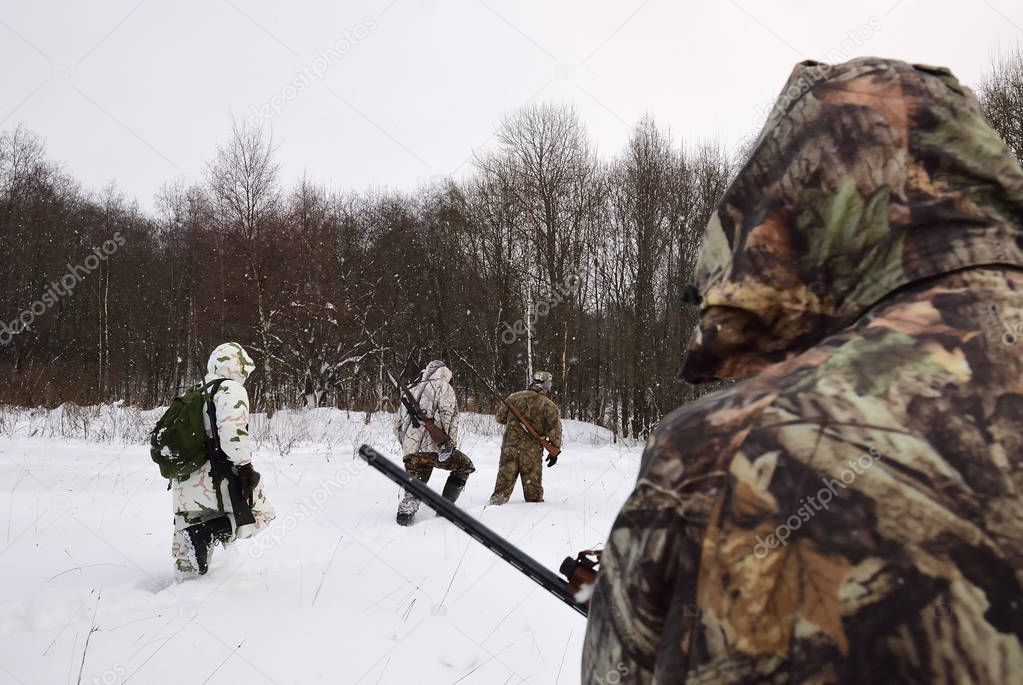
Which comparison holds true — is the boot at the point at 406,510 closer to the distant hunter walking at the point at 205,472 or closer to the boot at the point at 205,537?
the distant hunter walking at the point at 205,472

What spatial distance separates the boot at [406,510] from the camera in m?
7.26

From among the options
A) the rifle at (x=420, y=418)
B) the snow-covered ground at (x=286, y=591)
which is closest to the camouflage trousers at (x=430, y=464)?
the rifle at (x=420, y=418)

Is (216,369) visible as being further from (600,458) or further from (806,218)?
(600,458)

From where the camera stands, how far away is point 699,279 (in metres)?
1.04

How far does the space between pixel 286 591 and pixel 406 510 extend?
2775mm

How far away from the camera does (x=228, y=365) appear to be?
17.8 feet

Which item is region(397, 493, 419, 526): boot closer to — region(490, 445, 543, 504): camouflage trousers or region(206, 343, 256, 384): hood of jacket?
region(490, 445, 543, 504): camouflage trousers

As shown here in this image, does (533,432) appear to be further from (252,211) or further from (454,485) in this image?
(252,211)

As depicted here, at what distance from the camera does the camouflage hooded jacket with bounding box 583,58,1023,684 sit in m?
0.70

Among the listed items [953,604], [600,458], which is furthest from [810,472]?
[600,458]

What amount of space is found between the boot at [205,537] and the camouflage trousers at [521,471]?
422 centimetres

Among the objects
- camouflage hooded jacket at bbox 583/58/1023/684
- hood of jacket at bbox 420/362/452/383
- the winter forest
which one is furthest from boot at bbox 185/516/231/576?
the winter forest

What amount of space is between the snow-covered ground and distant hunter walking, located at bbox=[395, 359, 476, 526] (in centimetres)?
57

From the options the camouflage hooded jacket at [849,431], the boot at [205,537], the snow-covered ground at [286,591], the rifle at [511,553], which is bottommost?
the snow-covered ground at [286,591]
